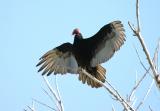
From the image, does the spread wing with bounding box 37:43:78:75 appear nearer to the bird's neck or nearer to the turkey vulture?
the turkey vulture

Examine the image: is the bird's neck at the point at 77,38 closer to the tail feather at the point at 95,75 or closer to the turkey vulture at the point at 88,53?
the turkey vulture at the point at 88,53

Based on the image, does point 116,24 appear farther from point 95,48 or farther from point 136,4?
point 136,4

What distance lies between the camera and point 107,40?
251 inches

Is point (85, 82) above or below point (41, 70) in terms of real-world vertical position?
below

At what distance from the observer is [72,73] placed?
6.02m

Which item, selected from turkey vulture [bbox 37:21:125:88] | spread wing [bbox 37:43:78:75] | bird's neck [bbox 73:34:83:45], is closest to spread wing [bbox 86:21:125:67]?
turkey vulture [bbox 37:21:125:88]

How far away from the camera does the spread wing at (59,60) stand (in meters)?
6.31

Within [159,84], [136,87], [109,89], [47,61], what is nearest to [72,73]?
[47,61]

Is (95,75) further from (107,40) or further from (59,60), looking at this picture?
(59,60)

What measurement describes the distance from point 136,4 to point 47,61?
4137 millimetres

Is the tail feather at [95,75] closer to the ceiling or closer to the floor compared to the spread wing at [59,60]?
closer to the floor

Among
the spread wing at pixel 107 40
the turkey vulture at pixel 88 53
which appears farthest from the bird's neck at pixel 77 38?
the spread wing at pixel 107 40

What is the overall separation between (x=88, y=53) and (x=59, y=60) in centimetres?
68

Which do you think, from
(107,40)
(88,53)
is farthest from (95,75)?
(107,40)
